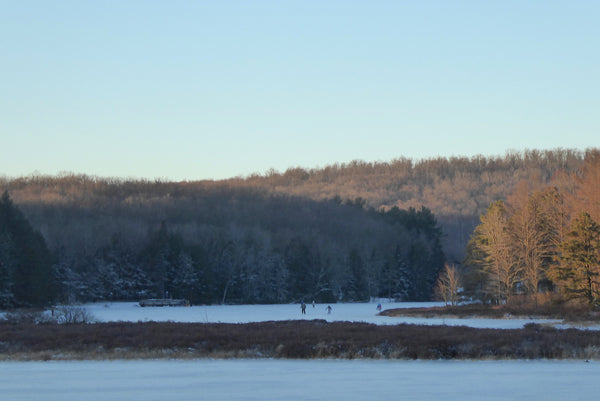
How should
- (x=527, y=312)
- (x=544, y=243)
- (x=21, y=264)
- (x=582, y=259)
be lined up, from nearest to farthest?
(x=582, y=259) → (x=527, y=312) → (x=544, y=243) → (x=21, y=264)

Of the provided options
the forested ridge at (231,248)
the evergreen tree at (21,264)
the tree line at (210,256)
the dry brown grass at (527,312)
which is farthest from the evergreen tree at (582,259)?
the tree line at (210,256)

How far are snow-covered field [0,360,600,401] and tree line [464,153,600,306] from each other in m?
31.9

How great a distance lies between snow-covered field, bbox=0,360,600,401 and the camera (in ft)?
50.5

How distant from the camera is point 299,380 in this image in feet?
58.9

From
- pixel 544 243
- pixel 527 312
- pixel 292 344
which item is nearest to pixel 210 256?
pixel 544 243

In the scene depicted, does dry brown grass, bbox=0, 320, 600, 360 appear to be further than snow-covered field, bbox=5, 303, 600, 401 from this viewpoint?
Yes

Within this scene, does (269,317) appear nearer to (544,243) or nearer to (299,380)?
(544,243)

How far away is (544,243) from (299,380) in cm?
5432

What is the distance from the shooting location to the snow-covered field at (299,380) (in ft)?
50.5

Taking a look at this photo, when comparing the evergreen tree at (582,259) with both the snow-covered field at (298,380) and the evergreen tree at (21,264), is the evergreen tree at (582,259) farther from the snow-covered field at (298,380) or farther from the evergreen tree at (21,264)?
the evergreen tree at (21,264)

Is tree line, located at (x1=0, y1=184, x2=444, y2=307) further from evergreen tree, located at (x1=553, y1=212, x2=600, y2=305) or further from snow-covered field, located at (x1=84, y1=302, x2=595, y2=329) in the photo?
evergreen tree, located at (x1=553, y1=212, x2=600, y2=305)

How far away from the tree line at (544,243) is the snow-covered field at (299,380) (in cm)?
3191

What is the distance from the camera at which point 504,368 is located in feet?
67.0

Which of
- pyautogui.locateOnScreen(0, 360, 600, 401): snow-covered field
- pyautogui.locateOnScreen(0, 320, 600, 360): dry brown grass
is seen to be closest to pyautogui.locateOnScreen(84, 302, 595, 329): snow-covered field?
pyautogui.locateOnScreen(0, 320, 600, 360): dry brown grass
